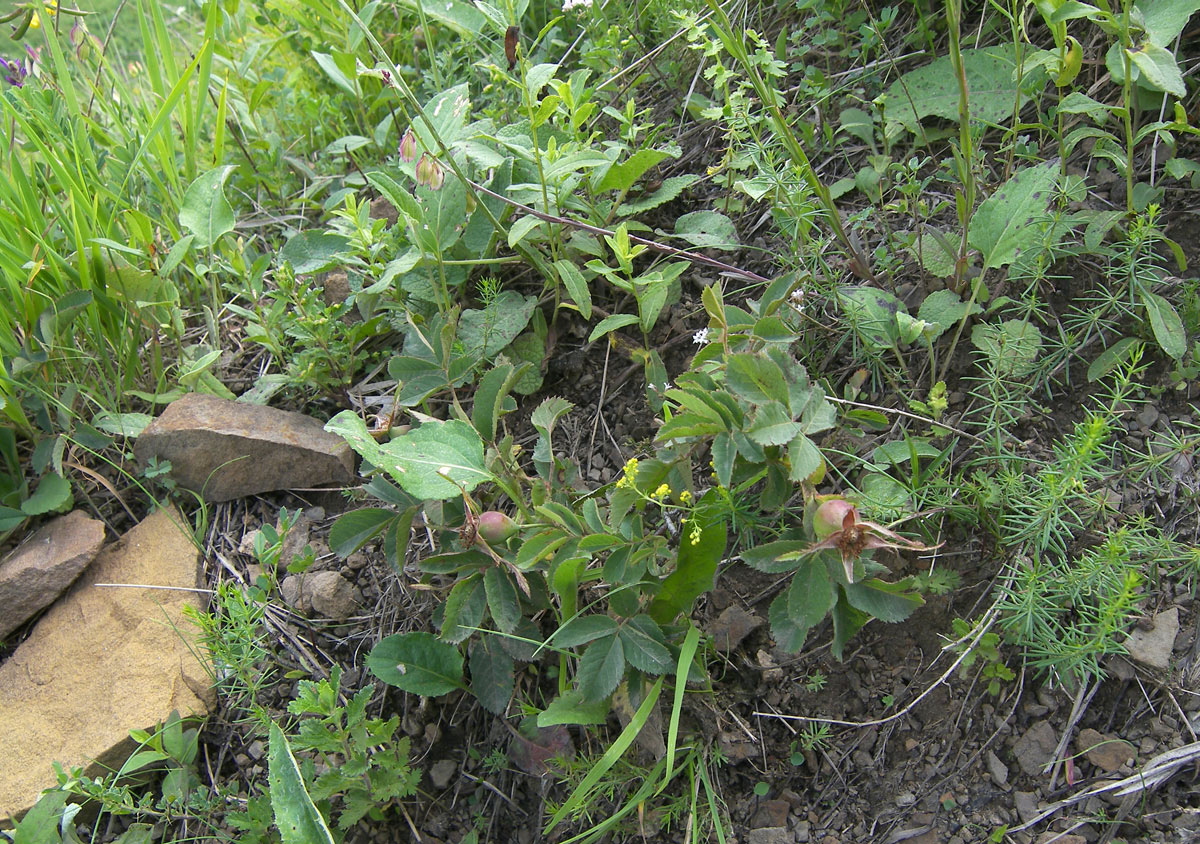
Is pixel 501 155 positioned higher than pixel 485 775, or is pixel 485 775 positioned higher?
pixel 501 155

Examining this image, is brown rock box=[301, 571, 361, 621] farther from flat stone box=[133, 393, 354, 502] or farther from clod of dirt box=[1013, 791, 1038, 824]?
clod of dirt box=[1013, 791, 1038, 824]

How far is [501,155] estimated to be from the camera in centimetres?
204

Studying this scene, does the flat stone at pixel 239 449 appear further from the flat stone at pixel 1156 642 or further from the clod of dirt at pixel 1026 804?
the flat stone at pixel 1156 642

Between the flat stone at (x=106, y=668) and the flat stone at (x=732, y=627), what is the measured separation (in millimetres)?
1113

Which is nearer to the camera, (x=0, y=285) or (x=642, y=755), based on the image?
(x=642, y=755)

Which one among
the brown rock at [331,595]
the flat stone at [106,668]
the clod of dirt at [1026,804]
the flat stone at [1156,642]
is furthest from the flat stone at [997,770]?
the flat stone at [106,668]

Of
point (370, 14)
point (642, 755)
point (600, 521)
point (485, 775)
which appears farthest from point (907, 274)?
point (370, 14)

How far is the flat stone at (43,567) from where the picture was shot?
1.94 m

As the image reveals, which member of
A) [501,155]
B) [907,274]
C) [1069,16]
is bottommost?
[907,274]

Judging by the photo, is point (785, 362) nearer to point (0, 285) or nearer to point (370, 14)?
point (370, 14)

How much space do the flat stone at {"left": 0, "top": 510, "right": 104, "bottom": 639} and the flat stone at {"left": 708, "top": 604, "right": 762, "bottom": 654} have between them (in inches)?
58.6

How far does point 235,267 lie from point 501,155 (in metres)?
0.76

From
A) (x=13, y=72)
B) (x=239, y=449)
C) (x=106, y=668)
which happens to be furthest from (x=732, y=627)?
(x=13, y=72)

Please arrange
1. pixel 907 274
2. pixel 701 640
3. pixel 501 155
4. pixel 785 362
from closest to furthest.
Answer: pixel 785 362
pixel 701 640
pixel 907 274
pixel 501 155
